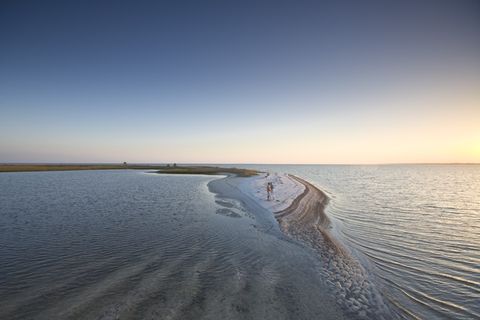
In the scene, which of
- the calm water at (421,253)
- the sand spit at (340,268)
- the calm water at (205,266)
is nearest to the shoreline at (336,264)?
the sand spit at (340,268)

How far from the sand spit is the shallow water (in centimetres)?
66

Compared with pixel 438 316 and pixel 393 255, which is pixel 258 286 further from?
pixel 393 255

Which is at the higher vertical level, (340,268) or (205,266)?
(205,266)

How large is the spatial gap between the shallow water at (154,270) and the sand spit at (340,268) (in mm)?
660

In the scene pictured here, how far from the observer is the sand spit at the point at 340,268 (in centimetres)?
714

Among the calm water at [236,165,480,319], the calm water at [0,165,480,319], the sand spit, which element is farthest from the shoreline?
the calm water at [236,165,480,319]

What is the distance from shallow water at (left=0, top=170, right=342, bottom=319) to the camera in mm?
6391

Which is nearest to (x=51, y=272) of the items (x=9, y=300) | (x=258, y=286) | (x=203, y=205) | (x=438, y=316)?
(x=9, y=300)

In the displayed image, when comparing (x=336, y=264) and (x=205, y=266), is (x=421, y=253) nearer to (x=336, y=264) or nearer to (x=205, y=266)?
(x=336, y=264)

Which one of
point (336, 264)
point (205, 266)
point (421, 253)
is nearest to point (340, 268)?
point (336, 264)

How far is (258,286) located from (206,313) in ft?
7.66

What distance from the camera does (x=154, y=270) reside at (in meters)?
8.84

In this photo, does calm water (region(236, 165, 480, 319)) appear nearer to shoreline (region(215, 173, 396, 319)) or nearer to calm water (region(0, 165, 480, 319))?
calm water (region(0, 165, 480, 319))

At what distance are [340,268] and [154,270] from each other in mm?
8107
